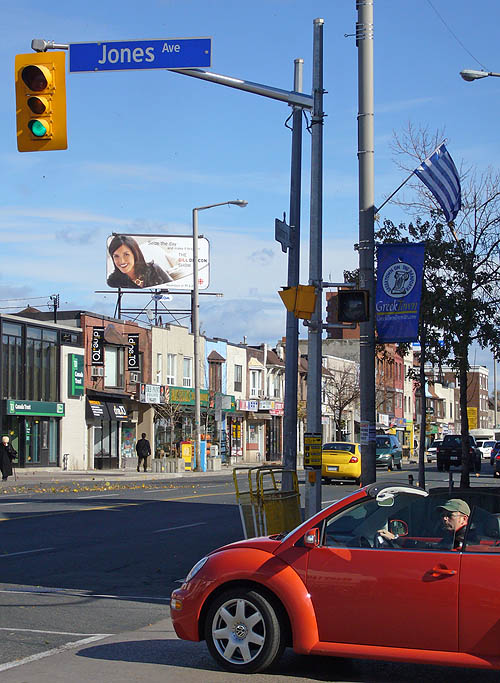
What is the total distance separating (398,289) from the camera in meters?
13.3

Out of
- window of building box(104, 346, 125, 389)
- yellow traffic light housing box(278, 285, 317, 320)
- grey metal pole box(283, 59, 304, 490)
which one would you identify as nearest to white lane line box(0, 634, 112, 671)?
yellow traffic light housing box(278, 285, 317, 320)

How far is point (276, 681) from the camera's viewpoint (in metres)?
6.99

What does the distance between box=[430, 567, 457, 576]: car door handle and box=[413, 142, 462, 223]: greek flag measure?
10289 millimetres

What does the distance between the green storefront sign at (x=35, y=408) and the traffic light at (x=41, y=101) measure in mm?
34755

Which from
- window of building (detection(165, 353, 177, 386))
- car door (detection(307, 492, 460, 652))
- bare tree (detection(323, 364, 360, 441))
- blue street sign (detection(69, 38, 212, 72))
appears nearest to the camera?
car door (detection(307, 492, 460, 652))

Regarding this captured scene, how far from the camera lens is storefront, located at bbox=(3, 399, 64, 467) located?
4584 centimetres

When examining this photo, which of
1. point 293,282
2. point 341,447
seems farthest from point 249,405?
point 293,282

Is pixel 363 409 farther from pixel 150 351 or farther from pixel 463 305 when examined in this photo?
pixel 150 351

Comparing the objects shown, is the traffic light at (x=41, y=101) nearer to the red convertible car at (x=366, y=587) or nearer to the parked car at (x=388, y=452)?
Result: the red convertible car at (x=366, y=587)

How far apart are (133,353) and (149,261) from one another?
8.41m

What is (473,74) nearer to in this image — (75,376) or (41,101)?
(41,101)

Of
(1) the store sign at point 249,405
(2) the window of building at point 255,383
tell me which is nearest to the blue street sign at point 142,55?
(1) the store sign at point 249,405

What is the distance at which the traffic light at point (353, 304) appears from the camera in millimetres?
12625

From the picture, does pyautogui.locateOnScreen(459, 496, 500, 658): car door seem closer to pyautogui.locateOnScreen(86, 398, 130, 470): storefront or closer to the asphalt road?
the asphalt road
